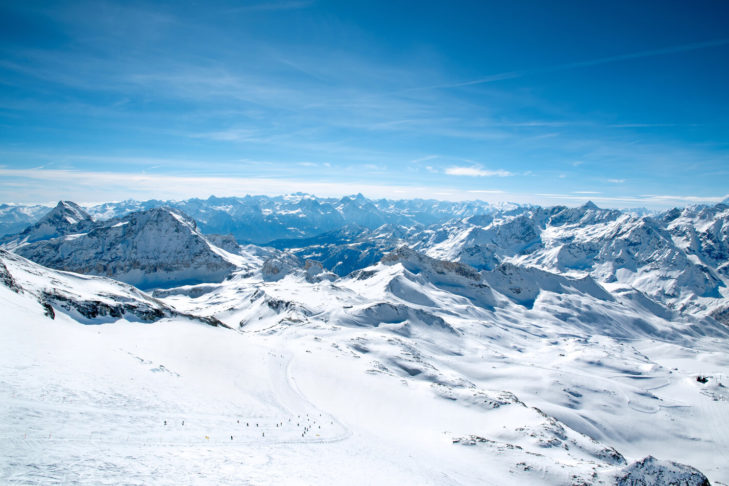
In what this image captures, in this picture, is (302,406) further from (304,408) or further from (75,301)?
(75,301)

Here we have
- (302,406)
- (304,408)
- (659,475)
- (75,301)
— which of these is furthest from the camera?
(75,301)

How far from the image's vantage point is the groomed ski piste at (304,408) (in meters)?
16.2

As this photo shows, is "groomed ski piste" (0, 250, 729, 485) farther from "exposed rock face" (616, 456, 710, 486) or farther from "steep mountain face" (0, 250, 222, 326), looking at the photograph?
"steep mountain face" (0, 250, 222, 326)

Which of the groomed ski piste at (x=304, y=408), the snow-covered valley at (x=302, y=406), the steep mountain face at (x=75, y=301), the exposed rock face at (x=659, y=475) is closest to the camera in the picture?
the groomed ski piste at (x=304, y=408)

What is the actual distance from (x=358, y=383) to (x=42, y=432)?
36.8m

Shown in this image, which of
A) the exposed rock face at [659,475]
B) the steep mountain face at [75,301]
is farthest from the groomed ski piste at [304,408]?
the steep mountain face at [75,301]

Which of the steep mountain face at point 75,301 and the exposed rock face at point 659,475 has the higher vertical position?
the steep mountain face at point 75,301

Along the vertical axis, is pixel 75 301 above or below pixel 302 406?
above

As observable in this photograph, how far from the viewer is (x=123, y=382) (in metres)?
24.4

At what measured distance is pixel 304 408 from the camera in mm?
33156

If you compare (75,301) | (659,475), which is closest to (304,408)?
(659,475)

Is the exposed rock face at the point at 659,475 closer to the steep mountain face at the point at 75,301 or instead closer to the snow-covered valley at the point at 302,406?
the snow-covered valley at the point at 302,406

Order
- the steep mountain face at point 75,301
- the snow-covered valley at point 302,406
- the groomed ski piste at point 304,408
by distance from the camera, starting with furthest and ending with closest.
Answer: the steep mountain face at point 75,301
the snow-covered valley at point 302,406
the groomed ski piste at point 304,408

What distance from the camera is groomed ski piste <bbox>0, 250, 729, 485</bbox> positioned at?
16.2m
